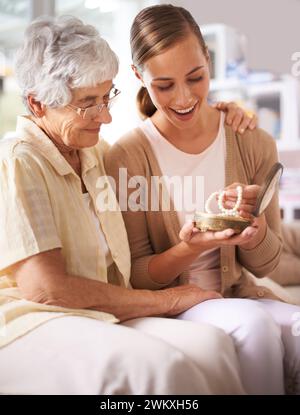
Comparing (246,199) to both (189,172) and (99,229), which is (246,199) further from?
(99,229)

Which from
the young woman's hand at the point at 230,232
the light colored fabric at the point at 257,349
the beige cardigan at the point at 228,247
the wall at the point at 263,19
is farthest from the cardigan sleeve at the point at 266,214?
the wall at the point at 263,19

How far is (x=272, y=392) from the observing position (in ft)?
3.78

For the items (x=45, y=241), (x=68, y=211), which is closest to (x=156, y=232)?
(x=68, y=211)

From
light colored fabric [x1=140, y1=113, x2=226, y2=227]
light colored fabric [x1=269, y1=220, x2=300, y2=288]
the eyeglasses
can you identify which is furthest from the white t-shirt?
light colored fabric [x1=269, y1=220, x2=300, y2=288]

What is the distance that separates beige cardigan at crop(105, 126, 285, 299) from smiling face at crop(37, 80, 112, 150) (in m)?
0.16

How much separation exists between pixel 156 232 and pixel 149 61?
418 mm

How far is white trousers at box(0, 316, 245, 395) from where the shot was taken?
0.98m

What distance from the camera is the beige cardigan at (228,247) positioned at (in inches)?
56.0

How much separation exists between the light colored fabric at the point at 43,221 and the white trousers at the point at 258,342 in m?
0.24

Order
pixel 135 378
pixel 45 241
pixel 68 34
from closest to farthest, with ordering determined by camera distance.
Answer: pixel 135 378
pixel 45 241
pixel 68 34

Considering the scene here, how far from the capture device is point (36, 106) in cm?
130
